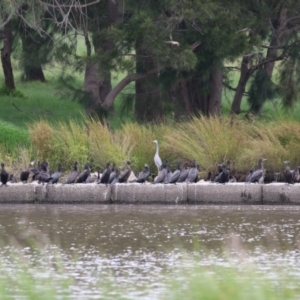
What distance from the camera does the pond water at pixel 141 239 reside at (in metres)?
9.65

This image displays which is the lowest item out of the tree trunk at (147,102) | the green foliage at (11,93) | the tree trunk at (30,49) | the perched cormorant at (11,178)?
the perched cormorant at (11,178)

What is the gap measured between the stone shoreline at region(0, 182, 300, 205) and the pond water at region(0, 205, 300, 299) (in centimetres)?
39

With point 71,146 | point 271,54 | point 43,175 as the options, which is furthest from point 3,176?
point 271,54

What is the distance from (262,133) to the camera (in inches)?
677

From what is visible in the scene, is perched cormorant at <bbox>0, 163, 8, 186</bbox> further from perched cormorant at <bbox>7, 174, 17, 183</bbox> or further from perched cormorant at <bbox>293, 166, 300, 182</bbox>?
perched cormorant at <bbox>293, 166, 300, 182</bbox>

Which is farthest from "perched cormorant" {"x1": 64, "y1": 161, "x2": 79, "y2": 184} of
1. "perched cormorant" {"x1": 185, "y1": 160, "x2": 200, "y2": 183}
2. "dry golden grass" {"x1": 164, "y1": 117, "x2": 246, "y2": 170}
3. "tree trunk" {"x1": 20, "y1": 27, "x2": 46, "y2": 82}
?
"tree trunk" {"x1": 20, "y1": 27, "x2": 46, "y2": 82}

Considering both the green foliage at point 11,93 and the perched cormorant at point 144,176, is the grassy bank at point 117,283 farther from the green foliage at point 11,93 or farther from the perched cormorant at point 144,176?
the green foliage at point 11,93

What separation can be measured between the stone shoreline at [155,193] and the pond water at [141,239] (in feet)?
1.29

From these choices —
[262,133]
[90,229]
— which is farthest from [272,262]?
[262,133]

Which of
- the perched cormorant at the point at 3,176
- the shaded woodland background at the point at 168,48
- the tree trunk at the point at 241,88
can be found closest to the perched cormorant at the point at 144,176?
the perched cormorant at the point at 3,176

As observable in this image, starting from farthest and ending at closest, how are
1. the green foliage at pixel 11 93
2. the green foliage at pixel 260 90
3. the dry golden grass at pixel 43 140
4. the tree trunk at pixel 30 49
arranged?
1. the green foliage at pixel 11 93
2. the tree trunk at pixel 30 49
3. the green foliage at pixel 260 90
4. the dry golden grass at pixel 43 140

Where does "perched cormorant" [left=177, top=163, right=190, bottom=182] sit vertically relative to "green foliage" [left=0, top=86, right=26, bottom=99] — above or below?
below

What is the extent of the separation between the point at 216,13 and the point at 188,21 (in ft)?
2.00

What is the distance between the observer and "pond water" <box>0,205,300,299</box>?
31.7ft
